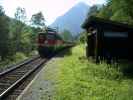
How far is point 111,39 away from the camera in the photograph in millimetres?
23297

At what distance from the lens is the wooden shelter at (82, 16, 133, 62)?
878 inches

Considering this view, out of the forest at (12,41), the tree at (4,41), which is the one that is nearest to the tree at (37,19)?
the forest at (12,41)

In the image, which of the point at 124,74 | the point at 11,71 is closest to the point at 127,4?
the point at 11,71

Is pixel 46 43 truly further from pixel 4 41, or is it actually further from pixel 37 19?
pixel 37 19

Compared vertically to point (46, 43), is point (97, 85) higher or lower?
lower

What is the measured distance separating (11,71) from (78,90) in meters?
10.5

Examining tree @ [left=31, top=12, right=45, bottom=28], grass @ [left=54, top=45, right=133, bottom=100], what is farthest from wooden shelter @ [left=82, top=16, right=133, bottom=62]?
tree @ [left=31, top=12, right=45, bottom=28]

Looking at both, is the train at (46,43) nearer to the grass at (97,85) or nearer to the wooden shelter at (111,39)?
the wooden shelter at (111,39)

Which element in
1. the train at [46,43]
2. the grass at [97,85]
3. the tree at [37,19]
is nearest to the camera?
the grass at [97,85]

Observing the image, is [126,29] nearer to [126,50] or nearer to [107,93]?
[126,50]

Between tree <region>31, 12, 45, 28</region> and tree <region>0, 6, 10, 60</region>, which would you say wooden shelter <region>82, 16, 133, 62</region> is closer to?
tree <region>0, 6, 10, 60</region>

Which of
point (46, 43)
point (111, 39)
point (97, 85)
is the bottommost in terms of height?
point (97, 85)

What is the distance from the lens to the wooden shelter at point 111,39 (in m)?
22.3

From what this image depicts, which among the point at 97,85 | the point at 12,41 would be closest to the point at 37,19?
the point at 12,41
